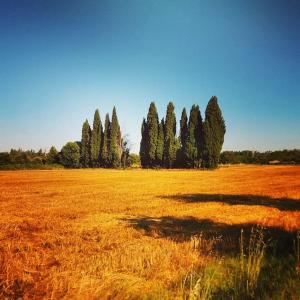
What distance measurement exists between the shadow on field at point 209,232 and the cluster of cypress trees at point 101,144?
6302cm

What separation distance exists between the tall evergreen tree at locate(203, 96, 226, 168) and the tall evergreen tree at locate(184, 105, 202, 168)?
2.33 m

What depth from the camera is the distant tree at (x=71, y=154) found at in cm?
7981

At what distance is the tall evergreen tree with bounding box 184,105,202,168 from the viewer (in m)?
64.6

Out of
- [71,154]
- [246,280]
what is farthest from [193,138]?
[246,280]

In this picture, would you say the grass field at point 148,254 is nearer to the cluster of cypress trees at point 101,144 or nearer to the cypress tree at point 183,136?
the cypress tree at point 183,136

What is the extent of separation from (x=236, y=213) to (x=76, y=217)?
6.18m

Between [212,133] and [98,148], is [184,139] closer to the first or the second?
[212,133]

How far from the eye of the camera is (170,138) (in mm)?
68125

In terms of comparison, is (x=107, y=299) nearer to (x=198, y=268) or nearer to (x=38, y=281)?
(x=38, y=281)

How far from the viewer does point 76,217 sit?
12.0 meters

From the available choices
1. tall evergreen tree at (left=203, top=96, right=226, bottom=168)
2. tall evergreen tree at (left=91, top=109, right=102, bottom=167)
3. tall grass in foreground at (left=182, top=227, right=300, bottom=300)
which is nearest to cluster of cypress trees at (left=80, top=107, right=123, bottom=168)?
tall evergreen tree at (left=91, top=109, right=102, bottom=167)

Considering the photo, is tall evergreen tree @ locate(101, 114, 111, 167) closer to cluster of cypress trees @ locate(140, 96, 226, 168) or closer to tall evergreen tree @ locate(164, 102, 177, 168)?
cluster of cypress trees @ locate(140, 96, 226, 168)

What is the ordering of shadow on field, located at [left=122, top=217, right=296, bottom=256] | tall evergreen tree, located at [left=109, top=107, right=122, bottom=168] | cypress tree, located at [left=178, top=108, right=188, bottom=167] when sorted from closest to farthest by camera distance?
1. shadow on field, located at [left=122, top=217, right=296, bottom=256]
2. cypress tree, located at [left=178, top=108, right=188, bottom=167]
3. tall evergreen tree, located at [left=109, top=107, right=122, bottom=168]

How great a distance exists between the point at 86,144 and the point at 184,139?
25643 millimetres
